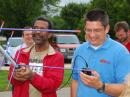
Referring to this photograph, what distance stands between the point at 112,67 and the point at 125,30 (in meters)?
3.70

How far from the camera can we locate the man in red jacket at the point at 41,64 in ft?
15.7

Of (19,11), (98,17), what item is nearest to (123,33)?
(98,17)

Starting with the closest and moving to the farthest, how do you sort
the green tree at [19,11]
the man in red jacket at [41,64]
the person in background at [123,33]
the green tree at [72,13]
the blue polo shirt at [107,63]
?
the blue polo shirt at [107,63] < the man in red jacket at [41,64] < the person in background at [123,33] < the green tree at [19,11] < the green tree at [72,13]

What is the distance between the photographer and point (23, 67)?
421cm

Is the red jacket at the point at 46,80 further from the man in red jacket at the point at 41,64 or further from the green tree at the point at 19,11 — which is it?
the green tree at the point at 19,11

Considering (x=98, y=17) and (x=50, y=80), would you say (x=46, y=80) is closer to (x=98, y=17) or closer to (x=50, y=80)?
(x=50, y=80)

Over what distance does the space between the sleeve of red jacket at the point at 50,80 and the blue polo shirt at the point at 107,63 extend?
32 centimetres

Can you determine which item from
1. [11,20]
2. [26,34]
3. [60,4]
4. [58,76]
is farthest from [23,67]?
[60,4]

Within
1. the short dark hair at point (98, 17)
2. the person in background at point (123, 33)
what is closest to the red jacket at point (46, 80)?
the short dark hair at point (98, 17)

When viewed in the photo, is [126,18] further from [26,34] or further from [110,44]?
[110,44]

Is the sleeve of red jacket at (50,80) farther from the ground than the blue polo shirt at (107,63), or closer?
closer

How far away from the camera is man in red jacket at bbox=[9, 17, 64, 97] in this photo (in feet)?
15.7

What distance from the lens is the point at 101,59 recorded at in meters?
4.48

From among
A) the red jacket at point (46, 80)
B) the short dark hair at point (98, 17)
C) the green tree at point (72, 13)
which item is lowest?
the green tree at point (72, 13)
